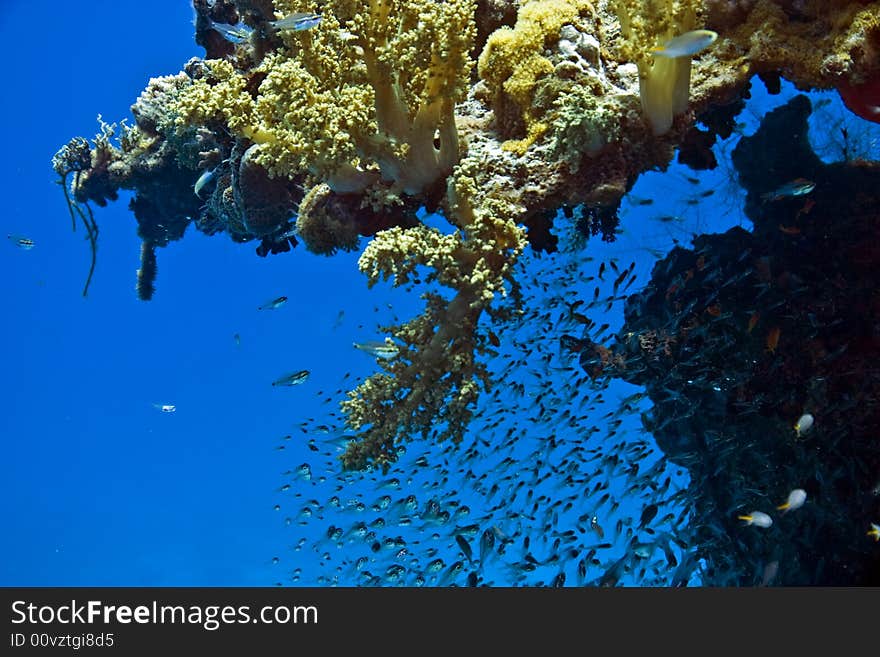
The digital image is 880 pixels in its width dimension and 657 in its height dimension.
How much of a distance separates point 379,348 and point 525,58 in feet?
8.68

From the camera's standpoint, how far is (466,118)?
5570 mm

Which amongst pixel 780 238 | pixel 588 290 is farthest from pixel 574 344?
pixel 780 238

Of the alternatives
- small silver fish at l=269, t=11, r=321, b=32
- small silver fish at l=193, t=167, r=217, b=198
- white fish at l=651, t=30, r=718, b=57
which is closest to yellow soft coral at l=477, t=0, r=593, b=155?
white fish at l=651, t=30, r=718, b=57

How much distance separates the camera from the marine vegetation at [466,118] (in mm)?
4301

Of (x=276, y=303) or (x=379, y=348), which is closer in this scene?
(x=379, y=348)

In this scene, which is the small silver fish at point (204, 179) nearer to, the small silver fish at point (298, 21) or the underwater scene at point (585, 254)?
the underwater scene at point (585, 254)

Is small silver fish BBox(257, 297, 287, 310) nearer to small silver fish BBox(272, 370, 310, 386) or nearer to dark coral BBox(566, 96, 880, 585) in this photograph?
small silver fish BBox(272, 370, 310, 386)

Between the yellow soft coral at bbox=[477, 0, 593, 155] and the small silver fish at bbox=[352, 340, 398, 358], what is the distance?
1.87 metres

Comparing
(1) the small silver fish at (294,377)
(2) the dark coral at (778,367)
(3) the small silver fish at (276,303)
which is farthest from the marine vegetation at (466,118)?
(3) the small silver fish at (276,303)

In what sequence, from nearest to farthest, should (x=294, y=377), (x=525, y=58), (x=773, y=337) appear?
(x=525, y=58), (x=773, y=337), (x=294, y=377)

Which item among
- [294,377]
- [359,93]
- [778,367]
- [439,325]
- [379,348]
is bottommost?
[778,367]

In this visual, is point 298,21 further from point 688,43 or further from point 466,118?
point 688,43

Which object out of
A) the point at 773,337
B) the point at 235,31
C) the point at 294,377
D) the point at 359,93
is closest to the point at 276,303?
the point at 294,377

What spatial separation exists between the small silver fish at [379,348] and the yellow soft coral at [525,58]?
1874 millimetres
